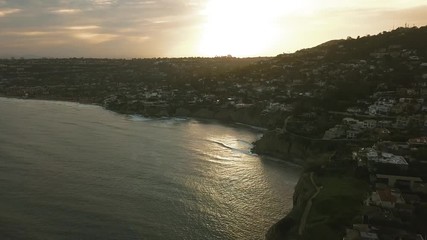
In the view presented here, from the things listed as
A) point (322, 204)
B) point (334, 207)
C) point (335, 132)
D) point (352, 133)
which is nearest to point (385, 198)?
point (334, 207)

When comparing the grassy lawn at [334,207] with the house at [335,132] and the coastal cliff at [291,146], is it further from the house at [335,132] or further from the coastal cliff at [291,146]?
the house at [335,132]

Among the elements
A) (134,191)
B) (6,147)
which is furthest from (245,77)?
(134,191)

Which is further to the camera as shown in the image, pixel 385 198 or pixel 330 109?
pixel 330 109

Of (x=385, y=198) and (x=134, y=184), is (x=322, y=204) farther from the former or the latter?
(x=134, y=184)

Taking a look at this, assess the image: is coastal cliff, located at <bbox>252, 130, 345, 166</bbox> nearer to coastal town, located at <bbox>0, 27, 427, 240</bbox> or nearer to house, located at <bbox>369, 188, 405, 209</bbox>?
coastal town, located at <bbox>0, 27, 427, 240</bbox>

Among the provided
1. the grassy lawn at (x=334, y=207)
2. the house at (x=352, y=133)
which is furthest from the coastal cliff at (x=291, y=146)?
the grassy lawn at (x=334, y=207)

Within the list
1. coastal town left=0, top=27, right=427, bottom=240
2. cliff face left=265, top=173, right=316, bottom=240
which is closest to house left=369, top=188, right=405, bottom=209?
coastal town left=0, top=27, right=427, bottom=240
